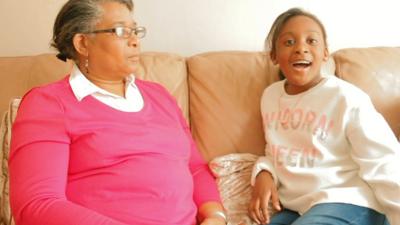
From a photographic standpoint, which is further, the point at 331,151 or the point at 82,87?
the point at 331,151

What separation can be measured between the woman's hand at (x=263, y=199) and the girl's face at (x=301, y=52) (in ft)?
1.09

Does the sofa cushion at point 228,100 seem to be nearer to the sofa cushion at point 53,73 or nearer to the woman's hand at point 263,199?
the sofa cushion at point 53,73

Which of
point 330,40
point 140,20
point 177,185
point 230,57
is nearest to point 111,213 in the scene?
point 177,185

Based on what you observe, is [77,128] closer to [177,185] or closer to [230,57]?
[177,185]

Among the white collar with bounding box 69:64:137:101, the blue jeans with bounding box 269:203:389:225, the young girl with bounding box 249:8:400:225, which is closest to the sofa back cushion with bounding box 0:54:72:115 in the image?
the white collar with bounding box 69:64:137:101

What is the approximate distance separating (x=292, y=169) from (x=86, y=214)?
0.66 m

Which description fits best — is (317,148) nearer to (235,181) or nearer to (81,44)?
(235,181)

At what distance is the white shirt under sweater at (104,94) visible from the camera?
1.18 m

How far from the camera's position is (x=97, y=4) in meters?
1.22

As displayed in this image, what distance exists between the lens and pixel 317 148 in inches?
51.0

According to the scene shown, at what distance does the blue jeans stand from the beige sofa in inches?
16.5

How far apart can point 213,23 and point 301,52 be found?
64 centimetres

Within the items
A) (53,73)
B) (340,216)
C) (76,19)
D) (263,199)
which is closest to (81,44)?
(76,19)

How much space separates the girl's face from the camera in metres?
1.39
